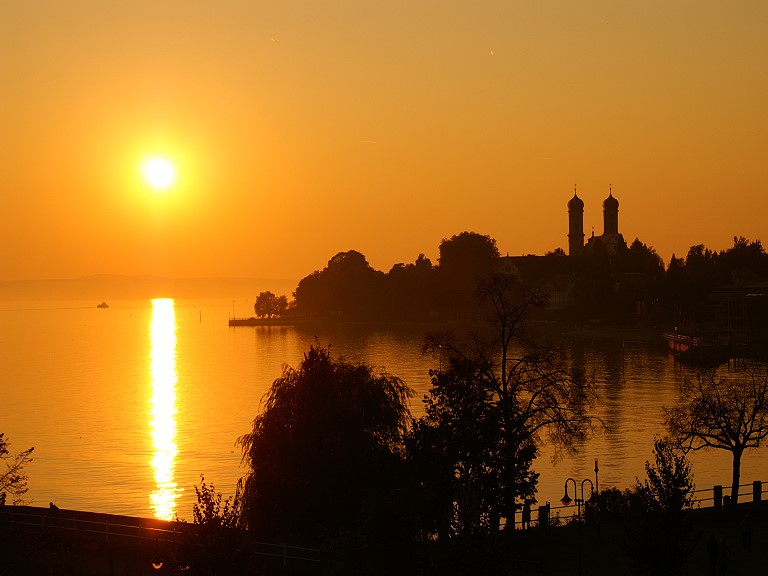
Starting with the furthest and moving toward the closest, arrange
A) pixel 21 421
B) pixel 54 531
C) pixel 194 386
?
pixel 194 386
pixel 21 421
pixel 54 531

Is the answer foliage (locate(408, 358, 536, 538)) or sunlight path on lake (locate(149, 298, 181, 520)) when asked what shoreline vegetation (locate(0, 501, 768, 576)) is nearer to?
foliage (locate(408, 358, 536, 538))

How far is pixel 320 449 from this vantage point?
34.0 m

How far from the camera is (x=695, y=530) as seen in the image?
116 ft

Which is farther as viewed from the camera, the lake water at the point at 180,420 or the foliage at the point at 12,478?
the lake water at the point at 180,420

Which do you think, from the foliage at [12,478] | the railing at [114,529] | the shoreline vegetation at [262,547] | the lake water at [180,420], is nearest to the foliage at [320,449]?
the railing at [114,529]

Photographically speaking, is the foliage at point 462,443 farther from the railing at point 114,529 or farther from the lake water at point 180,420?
the lake water at point 180,420

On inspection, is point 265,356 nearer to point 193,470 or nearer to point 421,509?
point 193,470

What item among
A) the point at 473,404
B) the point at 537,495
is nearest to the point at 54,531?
the point at 473,404

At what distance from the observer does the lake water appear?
58094mm

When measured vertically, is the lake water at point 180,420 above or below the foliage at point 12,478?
below

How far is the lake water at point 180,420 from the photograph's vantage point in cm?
5809

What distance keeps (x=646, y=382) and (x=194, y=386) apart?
52311mm

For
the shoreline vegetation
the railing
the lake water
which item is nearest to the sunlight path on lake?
the lake water

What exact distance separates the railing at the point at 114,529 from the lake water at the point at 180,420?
15.3 metres
